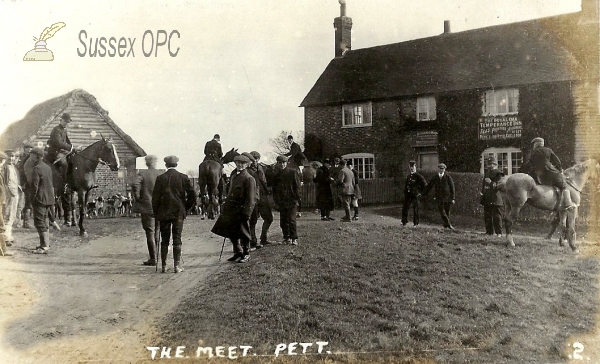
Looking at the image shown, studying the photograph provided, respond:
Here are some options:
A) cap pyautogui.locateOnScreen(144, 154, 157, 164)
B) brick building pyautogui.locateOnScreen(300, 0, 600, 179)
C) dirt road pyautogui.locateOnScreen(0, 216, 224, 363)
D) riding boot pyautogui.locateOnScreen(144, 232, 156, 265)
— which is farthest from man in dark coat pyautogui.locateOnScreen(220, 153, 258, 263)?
brick building pyautogui.locateOnScreen(300, 0, 600, 179)

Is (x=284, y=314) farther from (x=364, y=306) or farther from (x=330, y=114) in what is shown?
(x=330, y=114)

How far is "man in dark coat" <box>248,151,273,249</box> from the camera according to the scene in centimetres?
627

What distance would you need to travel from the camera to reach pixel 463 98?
7301 millimetres

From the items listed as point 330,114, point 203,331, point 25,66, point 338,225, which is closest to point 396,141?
point 330,114

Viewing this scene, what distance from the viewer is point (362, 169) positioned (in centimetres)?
768

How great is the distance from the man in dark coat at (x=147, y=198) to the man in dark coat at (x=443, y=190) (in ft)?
12.3

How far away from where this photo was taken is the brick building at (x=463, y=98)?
552 cm

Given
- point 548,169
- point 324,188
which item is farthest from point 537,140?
point 324,188

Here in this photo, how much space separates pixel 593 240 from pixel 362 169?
11.4ft

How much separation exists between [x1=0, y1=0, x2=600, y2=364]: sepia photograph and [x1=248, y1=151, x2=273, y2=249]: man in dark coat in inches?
1.4

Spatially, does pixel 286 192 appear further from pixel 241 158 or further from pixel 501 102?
pixel 501 102

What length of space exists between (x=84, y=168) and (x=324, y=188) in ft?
12.3

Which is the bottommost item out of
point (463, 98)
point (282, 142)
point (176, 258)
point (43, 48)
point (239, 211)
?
point (176, 258)

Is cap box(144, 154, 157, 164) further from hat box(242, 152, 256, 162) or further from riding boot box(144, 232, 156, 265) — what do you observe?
hat box(242, 152, 256, 162)
